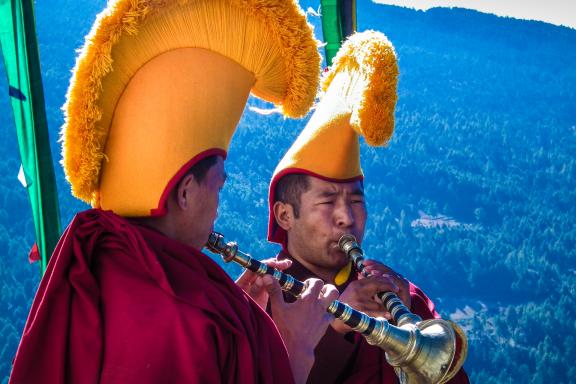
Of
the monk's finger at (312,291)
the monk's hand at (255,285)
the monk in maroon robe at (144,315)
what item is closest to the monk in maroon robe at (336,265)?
the monk's hand at (255,285)

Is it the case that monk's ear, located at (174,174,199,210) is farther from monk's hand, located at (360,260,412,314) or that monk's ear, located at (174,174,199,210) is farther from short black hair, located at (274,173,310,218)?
short black hair, located at (274,173,310,218)

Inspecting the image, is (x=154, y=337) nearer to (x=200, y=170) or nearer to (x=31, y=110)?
(x=200, y=170)

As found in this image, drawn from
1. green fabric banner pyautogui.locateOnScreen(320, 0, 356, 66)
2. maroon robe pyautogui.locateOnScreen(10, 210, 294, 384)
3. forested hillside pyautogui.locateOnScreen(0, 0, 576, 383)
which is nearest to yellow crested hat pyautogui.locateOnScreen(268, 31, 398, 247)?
maroon robe pyautogui.locateOnScreen(10, 210, 294, 384)

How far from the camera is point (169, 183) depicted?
1.89m

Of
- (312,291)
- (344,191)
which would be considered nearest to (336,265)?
(344,191)

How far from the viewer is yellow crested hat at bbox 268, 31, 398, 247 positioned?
3033 mm

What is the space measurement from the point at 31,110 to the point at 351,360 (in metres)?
1.71

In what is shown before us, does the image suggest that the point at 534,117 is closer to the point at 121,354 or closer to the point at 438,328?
the point at 438,328

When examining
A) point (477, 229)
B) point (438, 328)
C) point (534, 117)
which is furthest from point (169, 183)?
point (534, 117)

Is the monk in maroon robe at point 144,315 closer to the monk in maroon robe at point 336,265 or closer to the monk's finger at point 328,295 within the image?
the monk's finger at point 328,295

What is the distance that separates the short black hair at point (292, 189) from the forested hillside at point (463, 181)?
4.36 metres

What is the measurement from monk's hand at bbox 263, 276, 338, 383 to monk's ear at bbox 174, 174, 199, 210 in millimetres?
456

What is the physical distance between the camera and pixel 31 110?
3.07 meters

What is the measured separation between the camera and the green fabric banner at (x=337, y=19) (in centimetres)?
533
